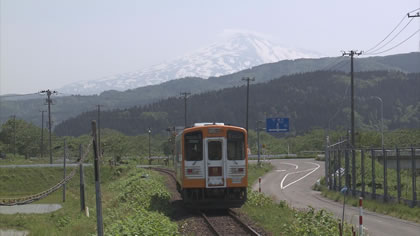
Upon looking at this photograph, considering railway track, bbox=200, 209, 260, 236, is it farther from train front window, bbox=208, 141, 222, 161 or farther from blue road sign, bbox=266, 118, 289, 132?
blue road sign, bbox=266, 118, 289, 132

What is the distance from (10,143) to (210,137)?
80.9 metres

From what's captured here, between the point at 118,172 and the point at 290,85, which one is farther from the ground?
the point at 290,85

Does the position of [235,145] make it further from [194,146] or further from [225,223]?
[225,223]

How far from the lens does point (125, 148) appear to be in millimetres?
91312

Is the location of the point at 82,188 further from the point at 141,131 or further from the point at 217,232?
the point at 141,131

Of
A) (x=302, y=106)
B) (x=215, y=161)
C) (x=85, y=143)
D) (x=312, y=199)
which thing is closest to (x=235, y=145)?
(x=215, y=161)

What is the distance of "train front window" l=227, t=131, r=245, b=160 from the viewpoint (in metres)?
19.9

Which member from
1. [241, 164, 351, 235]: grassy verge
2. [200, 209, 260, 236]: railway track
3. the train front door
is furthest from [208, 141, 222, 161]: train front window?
[241, 164, 351, 235]: grassy verge

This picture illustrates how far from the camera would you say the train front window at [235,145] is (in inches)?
785

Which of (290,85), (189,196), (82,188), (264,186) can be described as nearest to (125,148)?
(264,186)

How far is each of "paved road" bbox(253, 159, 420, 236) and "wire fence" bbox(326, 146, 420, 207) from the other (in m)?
1.58

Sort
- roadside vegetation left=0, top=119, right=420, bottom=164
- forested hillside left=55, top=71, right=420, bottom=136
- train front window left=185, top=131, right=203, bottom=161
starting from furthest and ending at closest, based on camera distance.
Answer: forested hillside left=55, top=71, right=420, bottom=136 < roadside vegetation left=0, top=119, right=420, bottom=164 < train front window left=185, top=131, right=203, bottom=161

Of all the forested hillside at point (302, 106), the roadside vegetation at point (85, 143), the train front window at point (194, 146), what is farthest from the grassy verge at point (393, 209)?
the forested hillside at point (302, 106)

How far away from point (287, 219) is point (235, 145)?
4.20 metres
